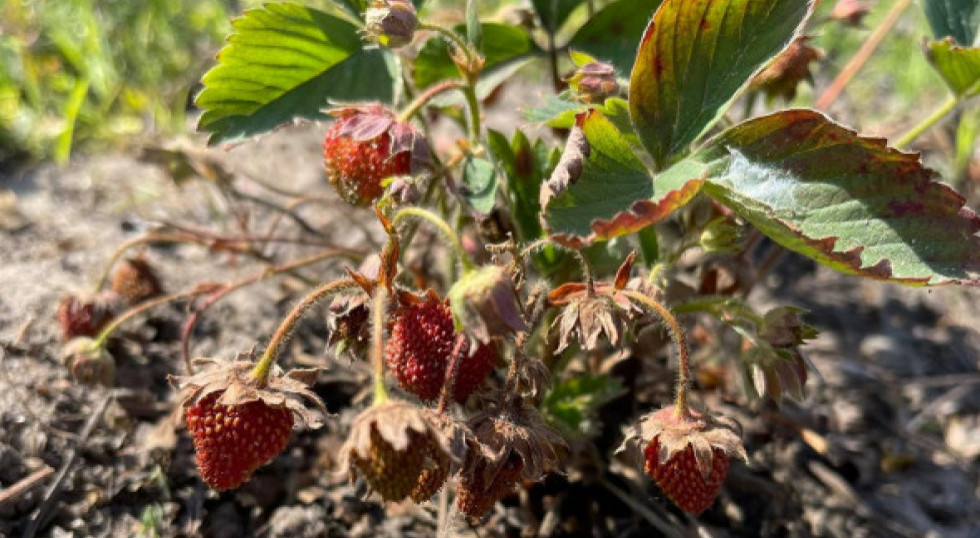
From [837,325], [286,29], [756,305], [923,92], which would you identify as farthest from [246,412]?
[923,92]

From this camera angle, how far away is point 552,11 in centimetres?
203

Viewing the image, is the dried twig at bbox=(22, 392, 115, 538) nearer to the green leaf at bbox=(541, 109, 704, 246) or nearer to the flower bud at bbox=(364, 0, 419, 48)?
the flower bud at bbox=(364, 0, 419, 48)

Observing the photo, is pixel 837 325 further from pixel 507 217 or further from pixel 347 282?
pixel 347 282

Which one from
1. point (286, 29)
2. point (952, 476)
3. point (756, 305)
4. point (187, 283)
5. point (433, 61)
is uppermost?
point (286, 29)

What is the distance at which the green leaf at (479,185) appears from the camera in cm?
167

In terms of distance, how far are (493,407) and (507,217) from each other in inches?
20.7

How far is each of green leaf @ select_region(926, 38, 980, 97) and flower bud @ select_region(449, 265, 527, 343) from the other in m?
1.05

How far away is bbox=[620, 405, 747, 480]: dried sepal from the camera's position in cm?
145

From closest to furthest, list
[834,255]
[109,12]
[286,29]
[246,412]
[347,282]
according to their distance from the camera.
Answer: [834,255], [246,412], [347,282], [286,29], [109,12]

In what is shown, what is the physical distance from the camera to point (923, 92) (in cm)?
361

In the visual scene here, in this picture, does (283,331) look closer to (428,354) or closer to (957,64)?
(428,354)

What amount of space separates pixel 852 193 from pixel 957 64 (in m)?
0.56

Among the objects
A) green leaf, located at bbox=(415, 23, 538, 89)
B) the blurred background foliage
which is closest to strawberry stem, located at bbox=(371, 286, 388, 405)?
A: green leaf, located at bbox=(415, 23, 538, 89)

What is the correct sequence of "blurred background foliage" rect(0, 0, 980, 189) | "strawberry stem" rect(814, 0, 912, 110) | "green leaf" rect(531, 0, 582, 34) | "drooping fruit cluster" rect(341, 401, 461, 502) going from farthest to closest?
"blurred background foliage" rect(0, 0, 980, 189) < "strawberry stem" rect(814, 0, 912, 110) < "green leaf" rect(531, 0, 582, 34) < "drooping fruit cluster" rect(341, 401, 461, 502)
